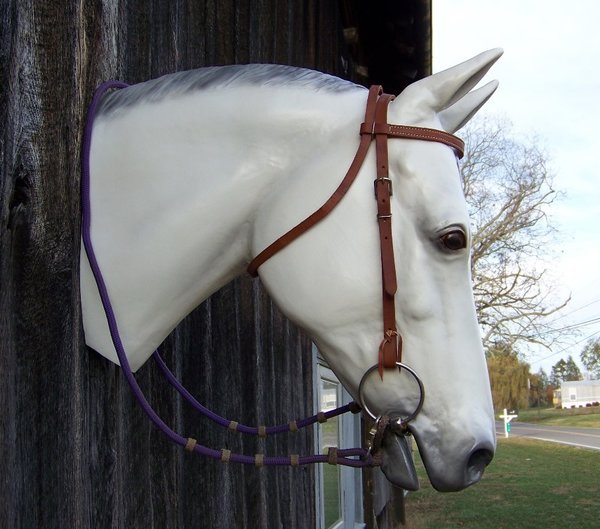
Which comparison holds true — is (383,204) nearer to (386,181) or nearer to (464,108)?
(386,181)

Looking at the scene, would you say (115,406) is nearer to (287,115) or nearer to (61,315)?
(61,315)

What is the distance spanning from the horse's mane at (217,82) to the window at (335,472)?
303cm

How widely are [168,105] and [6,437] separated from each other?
0.76m

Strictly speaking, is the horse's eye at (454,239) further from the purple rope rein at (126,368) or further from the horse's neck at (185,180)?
the purple rope rein at (126,368)

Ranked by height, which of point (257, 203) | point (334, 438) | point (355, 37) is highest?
point (355, 37)

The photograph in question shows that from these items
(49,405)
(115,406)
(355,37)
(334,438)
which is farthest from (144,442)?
(355,37)

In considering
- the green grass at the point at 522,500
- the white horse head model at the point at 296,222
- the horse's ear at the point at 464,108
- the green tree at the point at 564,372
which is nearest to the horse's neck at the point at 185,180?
the white horse head model at the point at 296,222

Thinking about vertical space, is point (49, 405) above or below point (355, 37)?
below

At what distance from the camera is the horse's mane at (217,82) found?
1.64 meters

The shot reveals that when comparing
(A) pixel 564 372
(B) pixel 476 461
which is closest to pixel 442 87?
(B) pixel 476 461

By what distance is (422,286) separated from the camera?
4.91 feet

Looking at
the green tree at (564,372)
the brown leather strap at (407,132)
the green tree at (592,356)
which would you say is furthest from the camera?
the green tree at (564,372)

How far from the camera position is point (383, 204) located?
4.95ft

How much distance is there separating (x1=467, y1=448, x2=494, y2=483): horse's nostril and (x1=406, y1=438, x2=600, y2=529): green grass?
942 cm
